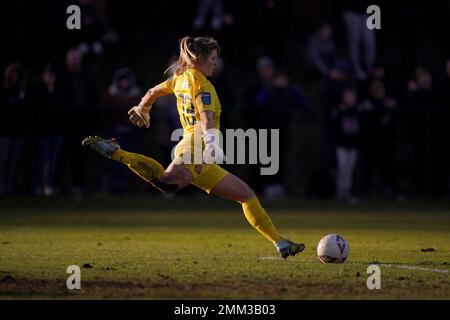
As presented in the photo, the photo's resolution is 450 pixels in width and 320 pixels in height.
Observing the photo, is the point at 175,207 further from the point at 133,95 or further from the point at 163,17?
the point at 163,17

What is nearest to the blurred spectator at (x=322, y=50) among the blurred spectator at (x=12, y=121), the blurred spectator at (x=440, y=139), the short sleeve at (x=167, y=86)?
the blurred spectator at (x=440, y=139)

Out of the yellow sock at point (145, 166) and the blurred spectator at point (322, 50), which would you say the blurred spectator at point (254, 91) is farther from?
the yellow sock at point (145, 166)

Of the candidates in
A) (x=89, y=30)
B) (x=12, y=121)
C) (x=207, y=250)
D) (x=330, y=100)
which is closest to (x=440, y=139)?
(x=330, y=100)

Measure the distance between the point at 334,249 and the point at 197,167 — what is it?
5.46 ft

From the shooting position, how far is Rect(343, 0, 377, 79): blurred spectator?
2523cm

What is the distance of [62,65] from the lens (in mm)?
24062

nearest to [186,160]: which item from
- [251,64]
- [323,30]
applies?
[323,30]

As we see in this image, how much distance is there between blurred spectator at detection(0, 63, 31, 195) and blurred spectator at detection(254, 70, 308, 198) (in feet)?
15.4

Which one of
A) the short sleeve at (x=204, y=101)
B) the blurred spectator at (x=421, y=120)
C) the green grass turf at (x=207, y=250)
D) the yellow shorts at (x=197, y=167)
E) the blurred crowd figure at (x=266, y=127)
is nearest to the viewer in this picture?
the green grass turf at (x=207, y=250)

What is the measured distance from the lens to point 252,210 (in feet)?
39.4

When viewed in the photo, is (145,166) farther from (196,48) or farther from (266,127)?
(266,127)

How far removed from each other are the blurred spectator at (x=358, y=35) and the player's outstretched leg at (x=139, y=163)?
13628mm

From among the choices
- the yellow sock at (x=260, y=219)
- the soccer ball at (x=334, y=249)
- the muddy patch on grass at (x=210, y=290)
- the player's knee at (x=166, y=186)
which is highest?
the player's knee at (x=166, y=186)

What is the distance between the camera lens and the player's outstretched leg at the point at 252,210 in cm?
1188
